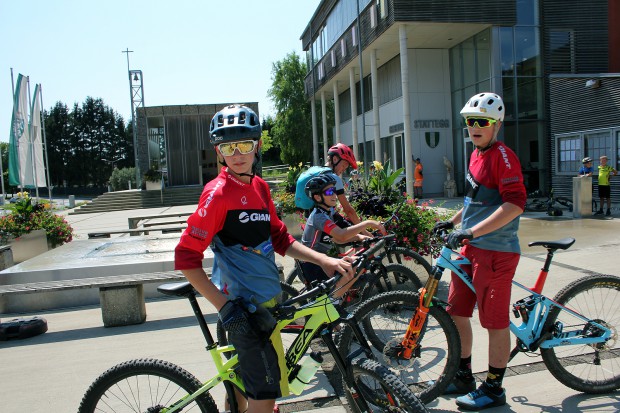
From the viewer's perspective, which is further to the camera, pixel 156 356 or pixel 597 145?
pixel 597 145

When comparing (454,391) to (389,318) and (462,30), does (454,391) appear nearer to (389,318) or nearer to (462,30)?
(389,318)

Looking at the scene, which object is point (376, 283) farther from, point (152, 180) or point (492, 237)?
point (152, 180)

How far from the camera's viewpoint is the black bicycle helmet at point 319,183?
421cm

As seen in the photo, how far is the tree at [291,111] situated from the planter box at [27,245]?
37.5 meters

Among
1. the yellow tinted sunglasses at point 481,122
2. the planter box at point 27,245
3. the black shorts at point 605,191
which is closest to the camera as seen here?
the yellow tinted sunglasses at point 481,122

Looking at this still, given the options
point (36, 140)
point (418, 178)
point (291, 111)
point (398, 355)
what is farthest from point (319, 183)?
point (291, 111)

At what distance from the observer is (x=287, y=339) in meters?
3.22

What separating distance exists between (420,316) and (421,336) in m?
0.16

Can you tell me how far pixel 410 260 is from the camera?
5.59 meters

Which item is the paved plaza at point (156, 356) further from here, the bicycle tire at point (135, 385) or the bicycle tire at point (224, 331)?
the bicycle tire at point (135, 385)

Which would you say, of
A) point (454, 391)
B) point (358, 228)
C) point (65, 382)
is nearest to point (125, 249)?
point (65, 382)

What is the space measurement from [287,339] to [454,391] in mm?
1320

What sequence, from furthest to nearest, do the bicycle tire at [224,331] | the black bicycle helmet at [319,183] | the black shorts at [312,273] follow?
the black shorts at [312,273] < the black bicycle helmet at [319,183] < the bicycle tire at [224,331]

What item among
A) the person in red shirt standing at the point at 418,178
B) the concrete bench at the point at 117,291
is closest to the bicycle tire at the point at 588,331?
the concrete bench at the point at 117,291
